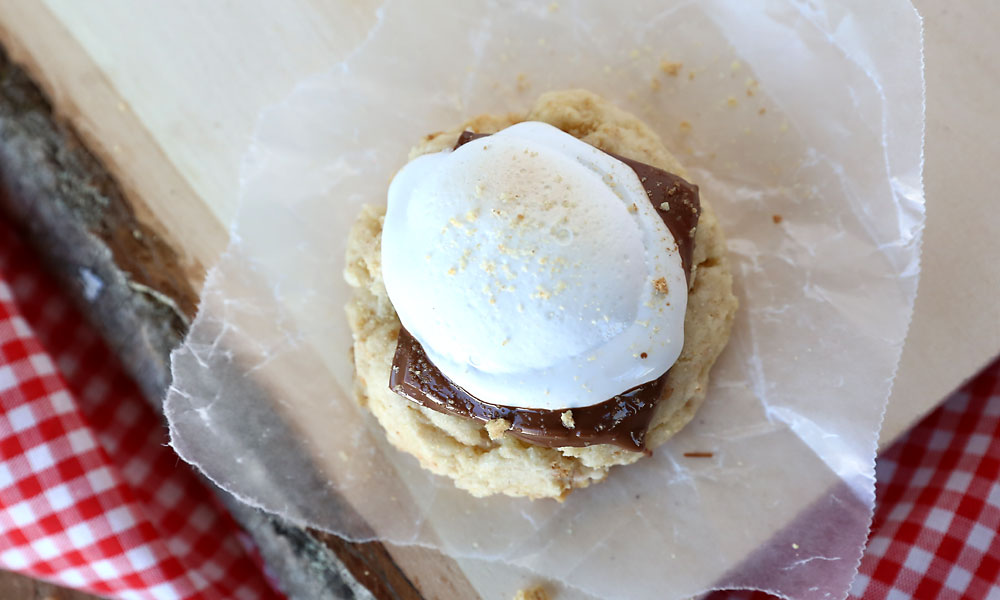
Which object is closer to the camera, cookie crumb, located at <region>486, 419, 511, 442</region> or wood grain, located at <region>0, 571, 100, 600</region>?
cookie crumb, located at <region>486, 419, 511, 442</region>

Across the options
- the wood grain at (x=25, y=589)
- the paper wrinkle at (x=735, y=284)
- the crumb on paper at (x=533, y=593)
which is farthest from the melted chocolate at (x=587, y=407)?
the wood grain at (x=25, y=589)

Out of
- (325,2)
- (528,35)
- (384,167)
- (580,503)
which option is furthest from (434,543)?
(325,2)

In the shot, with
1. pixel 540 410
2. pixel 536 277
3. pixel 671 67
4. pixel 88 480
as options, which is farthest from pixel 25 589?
pixel 671 67

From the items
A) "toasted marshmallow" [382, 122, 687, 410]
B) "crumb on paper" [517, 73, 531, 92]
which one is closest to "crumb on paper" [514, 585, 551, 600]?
"toasted marshmallow" [382, 122, 687, 410]

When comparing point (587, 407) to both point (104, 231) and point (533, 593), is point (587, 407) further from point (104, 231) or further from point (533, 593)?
point (104, 231)

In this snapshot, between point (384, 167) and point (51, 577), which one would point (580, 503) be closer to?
point (384, 167)

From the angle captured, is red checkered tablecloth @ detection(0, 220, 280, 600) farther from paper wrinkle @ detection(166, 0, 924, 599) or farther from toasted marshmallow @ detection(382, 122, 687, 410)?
toasted marshmallow @ detection(382, 122, 687, 410)
